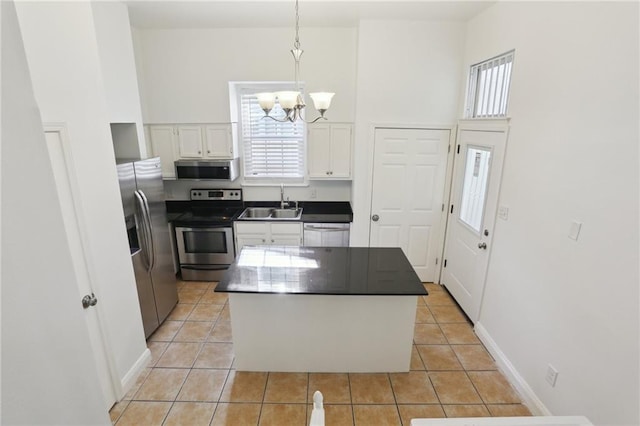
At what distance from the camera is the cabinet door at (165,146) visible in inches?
156

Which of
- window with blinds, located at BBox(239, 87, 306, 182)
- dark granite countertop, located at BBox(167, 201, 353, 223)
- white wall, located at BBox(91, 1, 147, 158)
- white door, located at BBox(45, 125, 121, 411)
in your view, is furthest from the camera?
dark granite countertop, located at BBox(167, 201, 353, 223)

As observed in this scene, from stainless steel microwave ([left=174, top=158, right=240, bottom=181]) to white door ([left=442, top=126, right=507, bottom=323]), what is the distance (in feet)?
9.08

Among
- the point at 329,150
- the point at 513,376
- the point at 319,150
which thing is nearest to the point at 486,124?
the point at 329,150

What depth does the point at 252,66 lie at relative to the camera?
394 centimetres

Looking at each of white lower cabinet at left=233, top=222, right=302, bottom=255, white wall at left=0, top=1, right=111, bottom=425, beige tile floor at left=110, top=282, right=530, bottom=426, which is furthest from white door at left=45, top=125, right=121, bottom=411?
white lower cabinet at left=233, top=222, right=302, bottom=255

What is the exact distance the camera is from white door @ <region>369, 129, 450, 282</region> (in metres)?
3.74

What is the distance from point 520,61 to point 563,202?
1.23 meters

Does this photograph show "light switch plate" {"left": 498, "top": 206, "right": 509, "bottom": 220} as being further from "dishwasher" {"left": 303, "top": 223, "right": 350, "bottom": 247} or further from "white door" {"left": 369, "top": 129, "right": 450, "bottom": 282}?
"dishwasher" {"left": 303, "top": 223, "right": 350, "bottom": 247}

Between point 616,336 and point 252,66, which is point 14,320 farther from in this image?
point 252,66

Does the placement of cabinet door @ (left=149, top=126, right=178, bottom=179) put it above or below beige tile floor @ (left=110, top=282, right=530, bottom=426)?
above

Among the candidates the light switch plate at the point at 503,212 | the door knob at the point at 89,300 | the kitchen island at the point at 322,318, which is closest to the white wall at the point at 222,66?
the light switch plate at the point at 503,212

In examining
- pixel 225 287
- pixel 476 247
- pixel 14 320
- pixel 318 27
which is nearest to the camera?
pixel 14 320

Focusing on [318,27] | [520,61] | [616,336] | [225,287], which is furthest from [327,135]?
[616,336]

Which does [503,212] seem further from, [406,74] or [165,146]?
[165,146]
